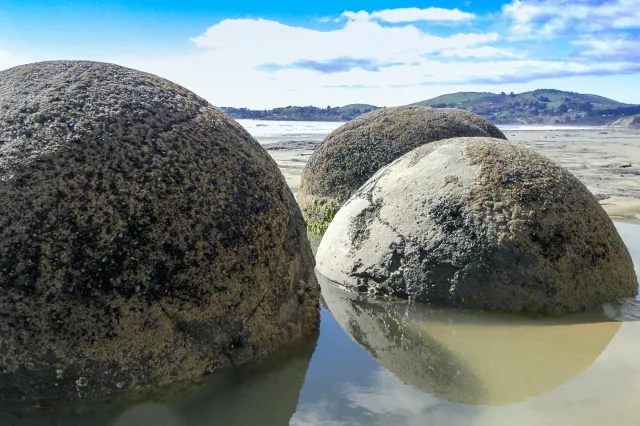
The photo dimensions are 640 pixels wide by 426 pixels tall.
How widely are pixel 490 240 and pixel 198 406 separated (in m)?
2.39

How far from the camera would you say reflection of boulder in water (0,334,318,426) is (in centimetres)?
293

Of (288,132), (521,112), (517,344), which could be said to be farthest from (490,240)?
(521,112)

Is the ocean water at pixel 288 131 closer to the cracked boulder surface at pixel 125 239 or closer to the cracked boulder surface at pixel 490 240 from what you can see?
the cracked boulder surface at pixel 490 240

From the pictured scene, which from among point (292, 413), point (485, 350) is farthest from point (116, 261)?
point (485, 350)

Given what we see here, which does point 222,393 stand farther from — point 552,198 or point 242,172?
point 552,198

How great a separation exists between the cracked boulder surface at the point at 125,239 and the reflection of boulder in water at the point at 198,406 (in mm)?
73

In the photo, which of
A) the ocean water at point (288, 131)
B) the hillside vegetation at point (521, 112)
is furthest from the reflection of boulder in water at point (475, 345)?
the hillside vegetation at point (521, 112)

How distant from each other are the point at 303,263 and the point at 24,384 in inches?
65.4

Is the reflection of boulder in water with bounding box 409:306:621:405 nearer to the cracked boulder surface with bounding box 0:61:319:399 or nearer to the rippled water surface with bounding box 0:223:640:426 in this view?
the rippled water surface with bounding box 0:223:640:426

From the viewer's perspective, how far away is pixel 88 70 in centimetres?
371

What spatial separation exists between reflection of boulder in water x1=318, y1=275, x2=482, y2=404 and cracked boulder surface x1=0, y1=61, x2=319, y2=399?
68 centimetres

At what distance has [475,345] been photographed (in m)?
Answer: 3.97

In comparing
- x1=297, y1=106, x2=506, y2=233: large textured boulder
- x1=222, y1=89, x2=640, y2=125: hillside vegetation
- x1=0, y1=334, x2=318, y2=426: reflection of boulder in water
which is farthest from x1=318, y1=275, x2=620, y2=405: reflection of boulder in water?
x1=222, y1=89, x2=640, y2=125: hillside vegetation

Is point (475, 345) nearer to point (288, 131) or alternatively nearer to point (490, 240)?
point (490, 240)
